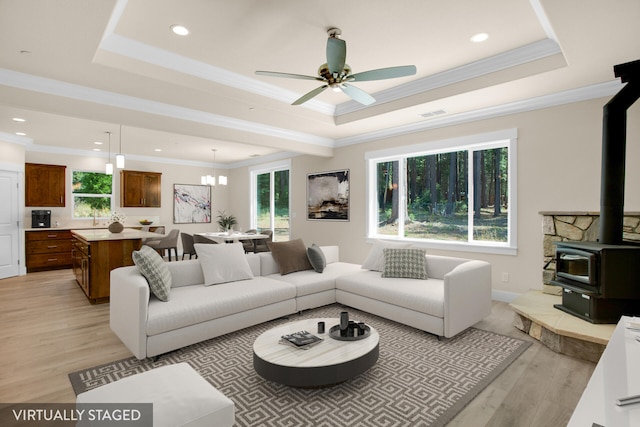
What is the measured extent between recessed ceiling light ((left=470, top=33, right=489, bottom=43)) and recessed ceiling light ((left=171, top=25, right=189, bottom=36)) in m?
2.69

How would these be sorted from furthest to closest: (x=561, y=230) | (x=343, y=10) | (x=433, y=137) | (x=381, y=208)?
(x=381, y=208)
(x=433, y=137)
(x=561, y=230)
(x=343, y=10)

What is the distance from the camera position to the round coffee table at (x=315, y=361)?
2.11 meters

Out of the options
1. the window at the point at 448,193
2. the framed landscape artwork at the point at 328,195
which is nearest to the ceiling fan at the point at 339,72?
the window at the point at 448,193

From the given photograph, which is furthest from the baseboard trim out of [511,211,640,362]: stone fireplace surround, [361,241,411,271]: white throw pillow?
[361,241,411,271]: white throw pillow

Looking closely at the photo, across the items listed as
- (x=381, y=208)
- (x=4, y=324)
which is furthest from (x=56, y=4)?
(x=381, y=208)

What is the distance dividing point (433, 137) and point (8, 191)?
7.81 metres

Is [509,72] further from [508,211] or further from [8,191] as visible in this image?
[8,191]

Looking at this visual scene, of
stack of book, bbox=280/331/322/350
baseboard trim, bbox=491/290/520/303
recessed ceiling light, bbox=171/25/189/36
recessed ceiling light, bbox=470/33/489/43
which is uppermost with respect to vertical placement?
recessed ceiling light, bbox=470/33/489/43

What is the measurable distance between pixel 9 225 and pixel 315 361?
7.16 m

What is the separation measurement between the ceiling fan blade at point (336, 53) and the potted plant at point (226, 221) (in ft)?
24.1

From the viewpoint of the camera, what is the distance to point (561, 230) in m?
3.79

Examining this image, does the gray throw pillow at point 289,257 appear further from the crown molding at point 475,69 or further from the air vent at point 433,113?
the air vent at point 433,113

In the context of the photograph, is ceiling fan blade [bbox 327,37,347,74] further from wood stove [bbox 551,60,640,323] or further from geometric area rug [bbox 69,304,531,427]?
wood stove [bbox 551,60,640,323]

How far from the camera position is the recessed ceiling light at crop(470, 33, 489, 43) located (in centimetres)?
303
